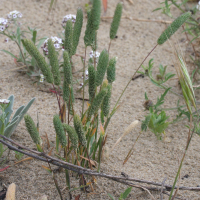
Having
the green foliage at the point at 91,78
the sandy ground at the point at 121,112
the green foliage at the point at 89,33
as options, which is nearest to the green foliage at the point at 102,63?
the green foliage at the point at 91,78

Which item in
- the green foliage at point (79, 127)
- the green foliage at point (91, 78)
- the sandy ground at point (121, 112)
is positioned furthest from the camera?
the sandy ground at point (121, 112)

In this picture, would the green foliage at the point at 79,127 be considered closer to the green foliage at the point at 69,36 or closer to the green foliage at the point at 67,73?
the green foliage at the point at 67,73

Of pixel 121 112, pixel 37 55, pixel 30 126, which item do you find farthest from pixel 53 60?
pixel 121 112

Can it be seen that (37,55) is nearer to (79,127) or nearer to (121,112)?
(79,127)

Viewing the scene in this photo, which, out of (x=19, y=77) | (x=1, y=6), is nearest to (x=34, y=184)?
(x=19, y=77)

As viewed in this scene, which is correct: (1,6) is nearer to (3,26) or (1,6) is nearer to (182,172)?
(3,26)

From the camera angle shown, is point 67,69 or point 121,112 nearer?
point 67,69

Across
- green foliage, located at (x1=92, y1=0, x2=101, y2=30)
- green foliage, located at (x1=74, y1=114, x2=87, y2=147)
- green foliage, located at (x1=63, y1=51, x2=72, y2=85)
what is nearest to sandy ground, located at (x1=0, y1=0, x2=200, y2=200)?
green foliage, located at (x1=74, y1=114, x2=87, y2=147)

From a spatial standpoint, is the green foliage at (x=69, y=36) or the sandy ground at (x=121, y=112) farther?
the sandy ground at (x=121, y=112)
